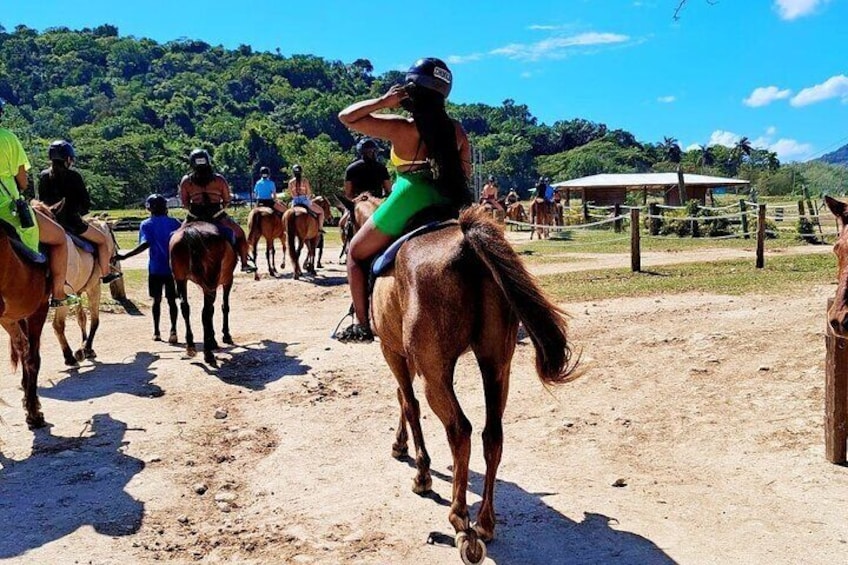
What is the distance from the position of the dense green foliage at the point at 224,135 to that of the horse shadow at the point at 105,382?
4310 cm

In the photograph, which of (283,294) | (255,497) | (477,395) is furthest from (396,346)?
(283,294)

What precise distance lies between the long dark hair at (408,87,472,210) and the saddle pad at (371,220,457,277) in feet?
1.13

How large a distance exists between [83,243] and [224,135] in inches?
5525

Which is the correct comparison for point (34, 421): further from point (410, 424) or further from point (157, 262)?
point (157, 262)

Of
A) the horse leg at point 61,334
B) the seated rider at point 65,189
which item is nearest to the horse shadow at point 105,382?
the horse leg at point 61,334

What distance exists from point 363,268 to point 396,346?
0.59 m

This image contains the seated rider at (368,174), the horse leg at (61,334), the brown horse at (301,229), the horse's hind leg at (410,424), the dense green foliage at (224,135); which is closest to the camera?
the horse's hind leg at (410,424)

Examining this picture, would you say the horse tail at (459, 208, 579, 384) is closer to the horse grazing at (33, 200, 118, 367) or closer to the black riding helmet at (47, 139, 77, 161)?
the horse grazing at (33, 200, 118, 367)

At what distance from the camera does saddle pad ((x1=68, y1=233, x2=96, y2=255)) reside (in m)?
8.16

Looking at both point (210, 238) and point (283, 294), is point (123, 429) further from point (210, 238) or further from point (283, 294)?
point (283, 294)

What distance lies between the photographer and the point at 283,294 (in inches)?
567

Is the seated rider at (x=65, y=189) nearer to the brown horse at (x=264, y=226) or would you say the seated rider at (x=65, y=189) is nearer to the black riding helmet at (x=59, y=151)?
the black riding helmet at (x=59, y=151)

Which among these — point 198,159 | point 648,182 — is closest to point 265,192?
point 198,159

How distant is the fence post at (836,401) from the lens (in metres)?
4.56
